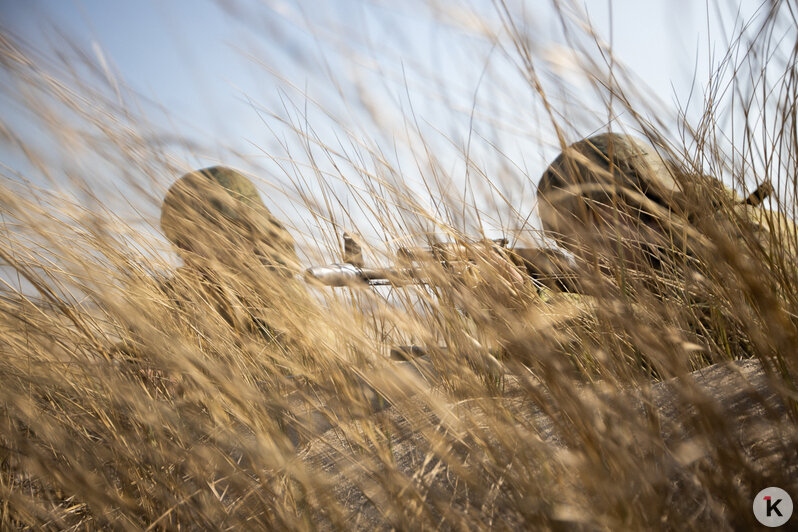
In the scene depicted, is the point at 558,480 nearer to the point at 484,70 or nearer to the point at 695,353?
the point at 695,353

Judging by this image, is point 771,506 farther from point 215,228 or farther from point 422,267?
point 215,228

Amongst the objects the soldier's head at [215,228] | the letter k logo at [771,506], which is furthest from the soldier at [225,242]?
the letter k logo at [771,506]

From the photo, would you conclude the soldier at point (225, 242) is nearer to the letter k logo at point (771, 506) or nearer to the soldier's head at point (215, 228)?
the soldier's head at point (215, 228)

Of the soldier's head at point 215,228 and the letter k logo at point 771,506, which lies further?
the soldier's head at point 215,228

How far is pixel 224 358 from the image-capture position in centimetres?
92

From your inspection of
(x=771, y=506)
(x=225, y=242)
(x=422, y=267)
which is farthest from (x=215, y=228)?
(x=771, y=506)

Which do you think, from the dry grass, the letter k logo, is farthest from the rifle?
the letter k logo

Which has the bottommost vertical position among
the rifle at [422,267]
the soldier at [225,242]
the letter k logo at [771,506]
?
the letter k logo at [771,506]

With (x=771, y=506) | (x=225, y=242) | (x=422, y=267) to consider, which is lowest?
(x=771, y=506)

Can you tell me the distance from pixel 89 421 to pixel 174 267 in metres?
0.36

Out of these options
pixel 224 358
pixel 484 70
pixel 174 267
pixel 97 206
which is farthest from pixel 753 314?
pixel 97 206

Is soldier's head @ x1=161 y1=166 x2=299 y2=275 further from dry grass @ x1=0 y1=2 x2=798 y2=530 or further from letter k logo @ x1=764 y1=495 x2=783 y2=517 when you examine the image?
letter k logo @ x1=764 y1=495 x2=783 y2=517

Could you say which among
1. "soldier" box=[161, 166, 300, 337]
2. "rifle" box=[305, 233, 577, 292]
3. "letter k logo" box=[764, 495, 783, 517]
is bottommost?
"letter k logo" box=[764, 495, 783, 517]

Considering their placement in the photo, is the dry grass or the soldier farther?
the soldier
